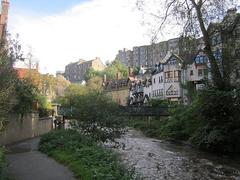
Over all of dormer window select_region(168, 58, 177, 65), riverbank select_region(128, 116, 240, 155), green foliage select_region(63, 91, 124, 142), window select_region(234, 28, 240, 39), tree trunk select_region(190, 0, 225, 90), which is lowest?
riverbank select_region(128, 116, 240, 155)

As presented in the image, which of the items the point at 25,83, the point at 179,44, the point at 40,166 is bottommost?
the point at 40,166

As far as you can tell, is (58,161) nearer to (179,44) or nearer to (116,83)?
(179,44)

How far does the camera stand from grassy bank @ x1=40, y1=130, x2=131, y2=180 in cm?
1364

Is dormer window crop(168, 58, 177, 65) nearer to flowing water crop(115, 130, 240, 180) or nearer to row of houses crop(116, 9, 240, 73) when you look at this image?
row of houses crop(116, 9, 240, 73)

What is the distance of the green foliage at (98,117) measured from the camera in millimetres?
25047

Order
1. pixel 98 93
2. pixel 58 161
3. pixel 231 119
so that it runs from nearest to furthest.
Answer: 1. pixel 58 161
2. pixel 98 93
3. pixel 231 119

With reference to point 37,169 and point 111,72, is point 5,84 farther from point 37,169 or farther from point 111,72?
point 111,72

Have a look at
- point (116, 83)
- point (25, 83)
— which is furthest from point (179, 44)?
point (116, 83)

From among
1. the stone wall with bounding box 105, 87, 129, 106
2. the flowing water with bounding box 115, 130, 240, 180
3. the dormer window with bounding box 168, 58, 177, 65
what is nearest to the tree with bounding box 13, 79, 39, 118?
the flowing water with bounding box 115, 130, 240, 180

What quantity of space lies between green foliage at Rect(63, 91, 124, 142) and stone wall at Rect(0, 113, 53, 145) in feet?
15.5

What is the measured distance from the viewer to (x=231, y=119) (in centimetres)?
3078

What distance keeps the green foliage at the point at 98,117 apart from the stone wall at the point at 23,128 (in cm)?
471

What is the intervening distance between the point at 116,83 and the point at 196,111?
276 ft

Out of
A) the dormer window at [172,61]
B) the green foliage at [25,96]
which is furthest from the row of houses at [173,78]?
the green foliage at [25,96]
